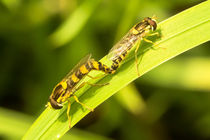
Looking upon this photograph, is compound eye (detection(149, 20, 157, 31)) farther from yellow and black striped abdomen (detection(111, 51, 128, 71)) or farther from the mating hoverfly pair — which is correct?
yellow and black striped abdomen (detection(111, 51, 128, 71))

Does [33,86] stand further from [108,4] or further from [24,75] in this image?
[108,4]

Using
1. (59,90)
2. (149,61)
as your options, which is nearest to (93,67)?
(59,90)

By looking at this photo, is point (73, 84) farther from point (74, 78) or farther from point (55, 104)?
point (55, 104)

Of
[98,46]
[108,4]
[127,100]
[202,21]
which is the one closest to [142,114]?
[127,100]

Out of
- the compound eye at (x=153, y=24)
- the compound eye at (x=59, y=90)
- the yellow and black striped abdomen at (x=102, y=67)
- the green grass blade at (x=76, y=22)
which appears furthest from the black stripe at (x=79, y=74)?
the green grass blade at (x=76, y=22)

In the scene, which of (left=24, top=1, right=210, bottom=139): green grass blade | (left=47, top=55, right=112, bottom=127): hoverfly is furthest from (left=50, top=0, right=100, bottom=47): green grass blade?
(left=24, top=1, right=210, bottom=139): green grass blade

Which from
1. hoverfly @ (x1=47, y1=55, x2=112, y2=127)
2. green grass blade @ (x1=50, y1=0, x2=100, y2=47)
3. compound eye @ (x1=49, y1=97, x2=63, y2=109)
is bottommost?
compound eye @ (x1=49, y1=97, x2=63, y2=109)
